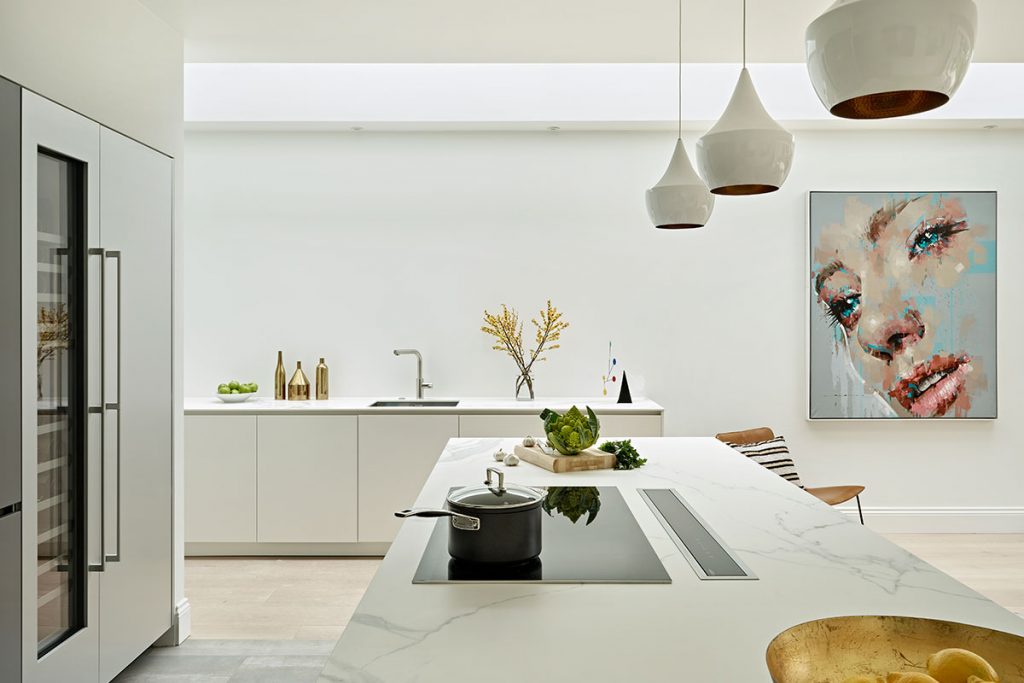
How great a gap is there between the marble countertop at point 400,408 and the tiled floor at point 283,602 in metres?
0.85

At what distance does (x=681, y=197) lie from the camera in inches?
96.5

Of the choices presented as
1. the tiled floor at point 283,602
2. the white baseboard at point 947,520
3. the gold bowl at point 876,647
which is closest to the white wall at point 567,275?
the white baseboard at point 947,520

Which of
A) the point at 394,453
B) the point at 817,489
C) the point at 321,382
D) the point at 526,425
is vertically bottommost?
the point at 817,489

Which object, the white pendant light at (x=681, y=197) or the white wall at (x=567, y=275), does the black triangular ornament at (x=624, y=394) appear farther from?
the white pendant light at (x=681, y=197)

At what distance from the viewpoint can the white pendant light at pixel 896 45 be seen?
3.65 feet

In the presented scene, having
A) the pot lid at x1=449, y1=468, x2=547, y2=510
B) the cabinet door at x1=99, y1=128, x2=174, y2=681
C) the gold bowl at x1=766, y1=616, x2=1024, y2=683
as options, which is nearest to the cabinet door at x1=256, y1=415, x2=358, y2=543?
the cabinet door at x1=99, y1=128, x2=174, y2=681

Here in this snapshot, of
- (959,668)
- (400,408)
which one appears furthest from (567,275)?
(959,668)

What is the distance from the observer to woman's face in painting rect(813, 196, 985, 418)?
15.8 ft

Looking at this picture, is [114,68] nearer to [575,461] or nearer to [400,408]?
[575,461]

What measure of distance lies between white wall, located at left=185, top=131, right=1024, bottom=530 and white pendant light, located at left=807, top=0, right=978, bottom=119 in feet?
12.2

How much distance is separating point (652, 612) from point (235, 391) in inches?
149

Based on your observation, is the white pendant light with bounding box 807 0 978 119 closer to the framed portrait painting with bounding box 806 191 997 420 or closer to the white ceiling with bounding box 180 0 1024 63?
the white ceiling with bounding box 180 0 1024 63

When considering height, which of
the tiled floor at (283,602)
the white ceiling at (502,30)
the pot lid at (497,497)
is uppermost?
the white ceiling at (502,30)

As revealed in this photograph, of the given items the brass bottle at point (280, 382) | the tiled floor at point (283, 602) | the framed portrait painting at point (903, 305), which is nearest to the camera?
the tiled floor at point (283, 602)
